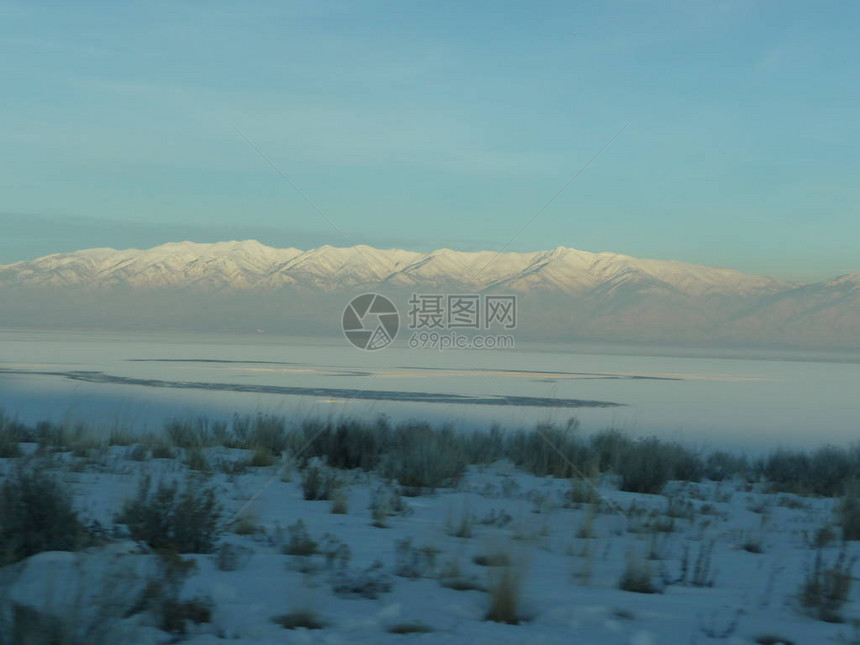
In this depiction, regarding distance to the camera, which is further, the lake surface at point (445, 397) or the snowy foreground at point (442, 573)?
the lake surface at point (445, 397)

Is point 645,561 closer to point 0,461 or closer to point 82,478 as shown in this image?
point 82,478

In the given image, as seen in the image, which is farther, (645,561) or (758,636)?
(645,561)

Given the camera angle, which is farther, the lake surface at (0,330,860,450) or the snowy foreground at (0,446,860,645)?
the lake surface at (0,330,860,450)

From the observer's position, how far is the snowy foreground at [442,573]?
4.32 meters

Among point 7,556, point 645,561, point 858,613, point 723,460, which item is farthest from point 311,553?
point 723,460

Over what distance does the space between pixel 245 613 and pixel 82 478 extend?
4691 mm

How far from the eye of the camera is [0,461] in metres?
9.52

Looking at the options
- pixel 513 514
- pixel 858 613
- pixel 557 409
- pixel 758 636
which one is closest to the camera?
pixel 758 636

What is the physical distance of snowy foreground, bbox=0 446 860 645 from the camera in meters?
4.32

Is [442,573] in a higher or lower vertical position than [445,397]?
lower

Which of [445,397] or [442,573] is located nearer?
[442,573]

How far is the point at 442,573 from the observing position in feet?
Result: 17.7

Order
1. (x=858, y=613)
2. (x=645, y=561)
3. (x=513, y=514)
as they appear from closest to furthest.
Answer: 1. (x=858, y=613)
2. (x=645, y=561)
3. (x=513, y=514)

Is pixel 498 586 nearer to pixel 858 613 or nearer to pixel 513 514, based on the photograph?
pixel 858 613
